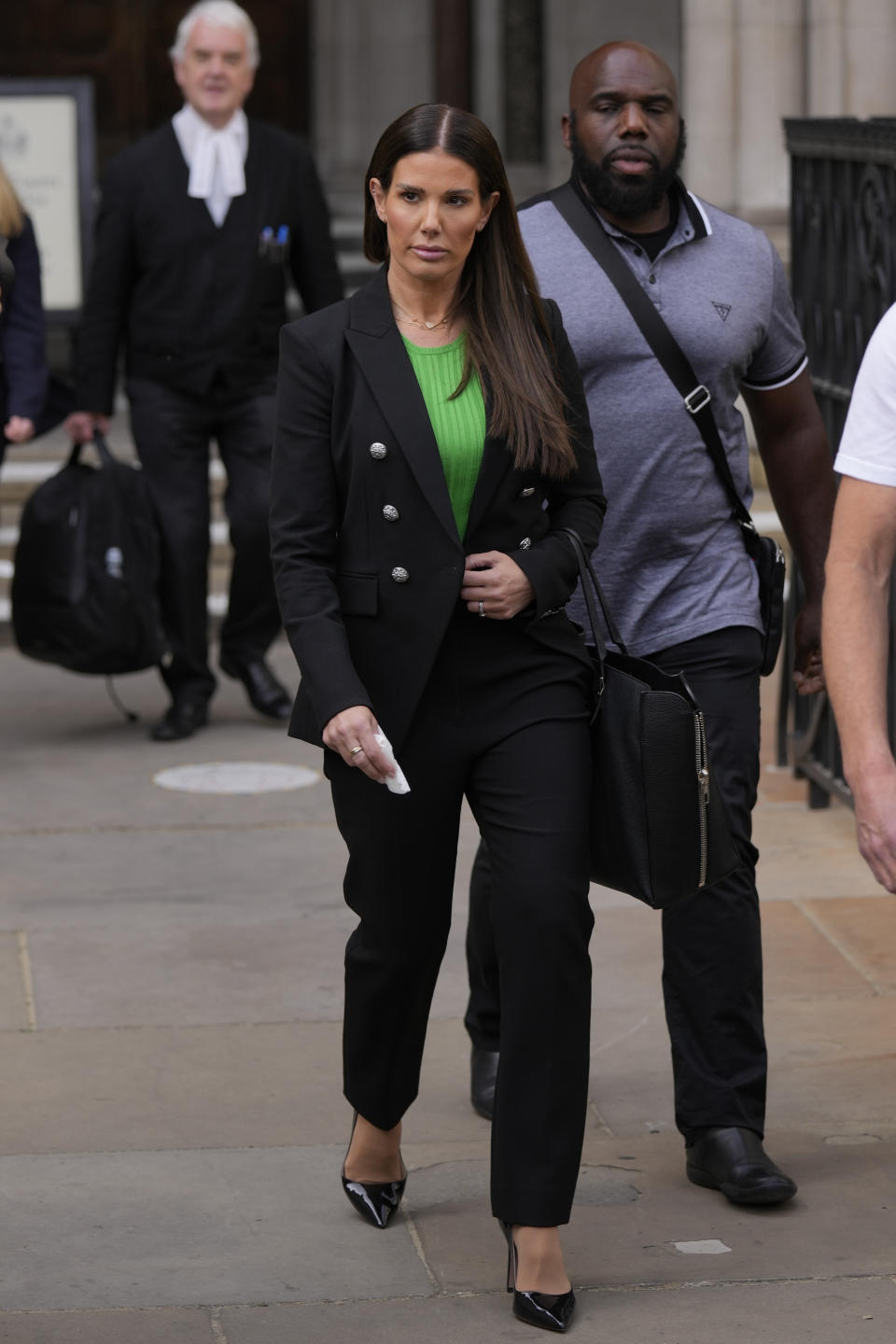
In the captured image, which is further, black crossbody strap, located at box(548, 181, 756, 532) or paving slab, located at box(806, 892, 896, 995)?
paving slab, located at box(806, 892, 896, 995)

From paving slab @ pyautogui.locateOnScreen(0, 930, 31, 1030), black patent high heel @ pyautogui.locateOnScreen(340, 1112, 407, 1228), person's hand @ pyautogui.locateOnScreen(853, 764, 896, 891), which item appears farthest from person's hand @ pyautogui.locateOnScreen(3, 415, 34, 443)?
person's hand @ pyautogui.locateOnScreen(853, 764, 896, 891)

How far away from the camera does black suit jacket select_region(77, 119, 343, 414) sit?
311 inches

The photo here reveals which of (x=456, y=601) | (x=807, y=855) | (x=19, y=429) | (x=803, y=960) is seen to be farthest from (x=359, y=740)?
(x=19, y=429)

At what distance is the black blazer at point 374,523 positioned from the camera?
3797mm

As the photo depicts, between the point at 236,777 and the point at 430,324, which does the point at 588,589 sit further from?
the point at 236,777

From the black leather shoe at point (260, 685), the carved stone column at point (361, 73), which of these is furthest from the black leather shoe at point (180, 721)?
the carved stone column at point (361, 73)

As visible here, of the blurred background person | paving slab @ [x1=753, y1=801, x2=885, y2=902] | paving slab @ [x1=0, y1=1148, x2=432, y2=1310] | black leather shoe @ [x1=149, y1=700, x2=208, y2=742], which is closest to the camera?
paving slab @ [x1=0, y1=1148, x2=432, y2=1310]

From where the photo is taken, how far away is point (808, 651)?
4.64m

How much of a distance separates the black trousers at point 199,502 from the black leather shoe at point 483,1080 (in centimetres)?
348

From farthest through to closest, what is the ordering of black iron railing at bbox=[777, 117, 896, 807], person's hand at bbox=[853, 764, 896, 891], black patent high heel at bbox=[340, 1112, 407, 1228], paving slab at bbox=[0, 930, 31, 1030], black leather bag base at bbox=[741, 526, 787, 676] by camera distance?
black iron railing at bbox=[777, 117, 896, 807]
paving slab at bbox=[0, 930, 31, 1030]
black leather bag base at bbox=[741, 526, 787, 676]
black patent high heel at bbox=[340, 1112, 407, 1228]
person's hand at bbox=[853, 764, 896, 891]

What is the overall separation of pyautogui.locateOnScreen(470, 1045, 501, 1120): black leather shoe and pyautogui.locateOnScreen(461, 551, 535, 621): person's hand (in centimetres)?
123

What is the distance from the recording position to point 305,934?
5949mm

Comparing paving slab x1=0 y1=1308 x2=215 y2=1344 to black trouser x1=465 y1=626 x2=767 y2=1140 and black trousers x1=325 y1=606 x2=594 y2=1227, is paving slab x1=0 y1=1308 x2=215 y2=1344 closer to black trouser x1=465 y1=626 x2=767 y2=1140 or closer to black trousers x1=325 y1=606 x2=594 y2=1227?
black trousers x1=325 y1=606 x2=594 y2=1227

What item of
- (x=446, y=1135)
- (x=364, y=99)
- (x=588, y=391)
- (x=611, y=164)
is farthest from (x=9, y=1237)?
(x=364, y=99)
